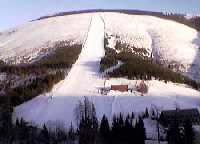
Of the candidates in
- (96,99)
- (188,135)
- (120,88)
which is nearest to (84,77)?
(120,88)

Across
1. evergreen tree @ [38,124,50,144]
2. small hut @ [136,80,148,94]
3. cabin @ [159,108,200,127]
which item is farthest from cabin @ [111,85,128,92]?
evergreen tree @ [38,124,50,144]

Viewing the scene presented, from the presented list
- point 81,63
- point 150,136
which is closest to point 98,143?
point 150,136

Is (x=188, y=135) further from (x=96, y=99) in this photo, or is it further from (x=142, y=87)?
(x=142, y=87)

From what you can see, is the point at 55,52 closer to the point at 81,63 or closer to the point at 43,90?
the point at 81,63

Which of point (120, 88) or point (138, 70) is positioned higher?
point (138, 70)

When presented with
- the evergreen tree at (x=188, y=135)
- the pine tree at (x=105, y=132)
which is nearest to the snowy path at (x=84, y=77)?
the pine tree at (x=105, y=132)

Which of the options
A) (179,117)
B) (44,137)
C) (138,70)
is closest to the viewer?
(44,137)
